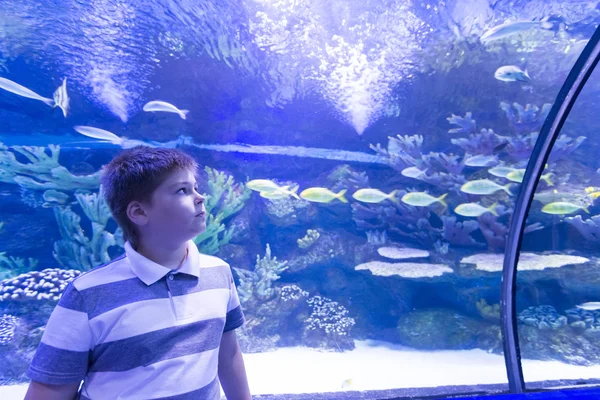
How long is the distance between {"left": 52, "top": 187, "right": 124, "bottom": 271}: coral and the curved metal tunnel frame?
14.2 feet

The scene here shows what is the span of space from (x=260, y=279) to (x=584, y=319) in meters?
4.46

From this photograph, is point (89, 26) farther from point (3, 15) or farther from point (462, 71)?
point (462, 71)

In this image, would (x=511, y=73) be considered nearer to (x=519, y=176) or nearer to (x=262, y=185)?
(x=519, y=176)

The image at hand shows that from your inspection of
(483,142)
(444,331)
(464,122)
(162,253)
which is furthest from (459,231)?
(162,253)

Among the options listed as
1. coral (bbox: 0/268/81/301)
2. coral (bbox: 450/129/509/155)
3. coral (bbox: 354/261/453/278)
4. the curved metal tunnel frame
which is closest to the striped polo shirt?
the curved metal tunnel frame

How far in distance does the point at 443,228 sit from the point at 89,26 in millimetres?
5790

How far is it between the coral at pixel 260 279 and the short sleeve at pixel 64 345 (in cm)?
406

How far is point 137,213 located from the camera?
1220mm

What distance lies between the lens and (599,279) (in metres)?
4.55

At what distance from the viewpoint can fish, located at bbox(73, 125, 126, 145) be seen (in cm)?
464

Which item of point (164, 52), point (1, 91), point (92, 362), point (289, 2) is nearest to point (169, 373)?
point (92, 362)

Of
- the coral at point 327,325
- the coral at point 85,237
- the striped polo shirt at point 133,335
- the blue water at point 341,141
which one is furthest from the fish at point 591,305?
the coral at point 85,237

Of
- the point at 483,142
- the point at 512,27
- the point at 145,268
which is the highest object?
the point at 512,27

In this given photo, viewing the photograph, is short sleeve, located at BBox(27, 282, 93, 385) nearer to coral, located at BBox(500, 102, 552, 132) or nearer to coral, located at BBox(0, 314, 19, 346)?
coral, located at BBox(0, 314, 19, 346)
